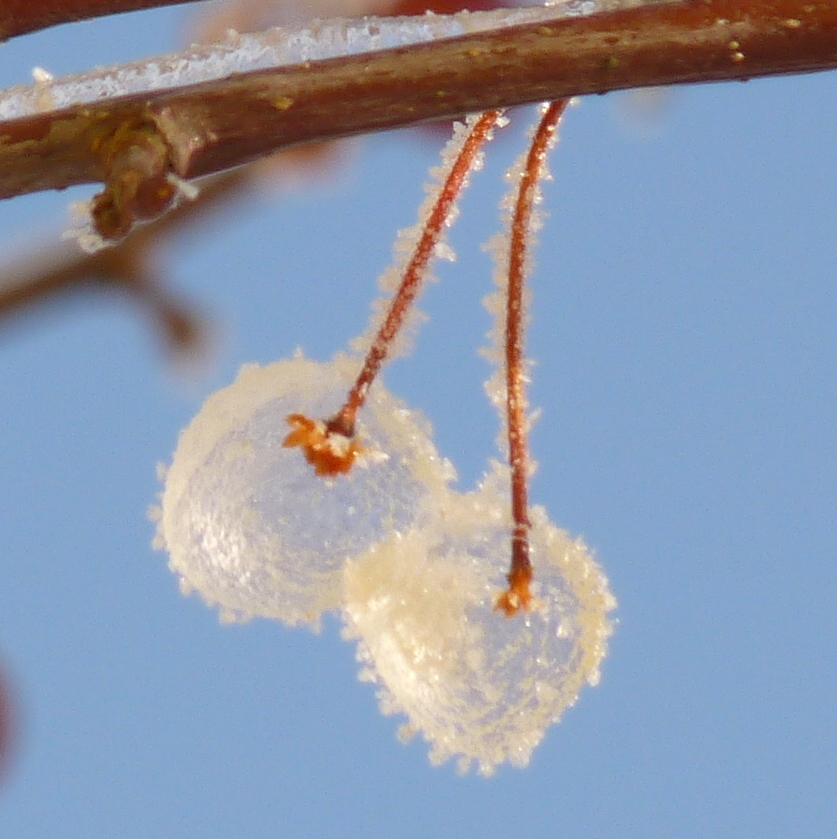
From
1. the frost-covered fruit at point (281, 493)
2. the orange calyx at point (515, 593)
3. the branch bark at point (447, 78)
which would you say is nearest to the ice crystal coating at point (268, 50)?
the branch bark at point (447, 78)

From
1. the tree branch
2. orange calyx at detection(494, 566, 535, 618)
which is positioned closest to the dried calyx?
orange calyx at detection(494, 566, 535, 618)

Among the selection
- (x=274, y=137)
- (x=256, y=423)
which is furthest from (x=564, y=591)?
(x=274, y=137)

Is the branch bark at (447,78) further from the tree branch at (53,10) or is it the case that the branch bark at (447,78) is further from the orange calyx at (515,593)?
the orange calyx at (515,593)

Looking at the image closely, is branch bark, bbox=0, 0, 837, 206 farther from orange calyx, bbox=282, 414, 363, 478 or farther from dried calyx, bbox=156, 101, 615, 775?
orange calyx, bbox=282, 414, 363, 478

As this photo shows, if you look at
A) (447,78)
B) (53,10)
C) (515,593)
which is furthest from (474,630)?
(53,10)

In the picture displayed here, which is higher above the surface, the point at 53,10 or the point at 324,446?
the point at 53,10

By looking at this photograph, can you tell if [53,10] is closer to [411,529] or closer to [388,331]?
[388,331]
